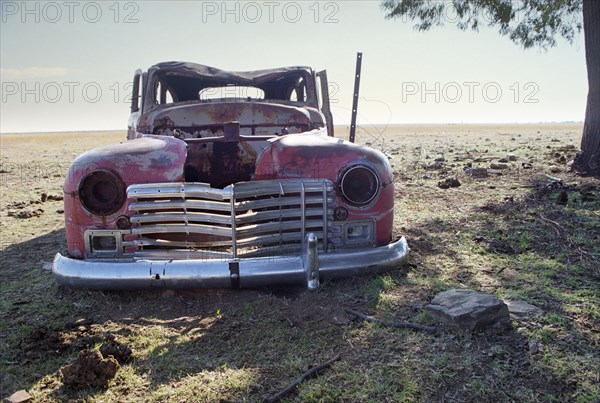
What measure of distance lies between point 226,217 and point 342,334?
974 mm

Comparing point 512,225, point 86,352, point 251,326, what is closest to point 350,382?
point 251,326

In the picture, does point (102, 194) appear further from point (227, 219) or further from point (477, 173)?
point (477, 173)

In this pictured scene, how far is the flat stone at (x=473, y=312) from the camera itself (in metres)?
2.45

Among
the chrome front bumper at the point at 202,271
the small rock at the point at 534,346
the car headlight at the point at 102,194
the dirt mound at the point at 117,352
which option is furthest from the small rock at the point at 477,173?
the dirt mound at the point at 117,352

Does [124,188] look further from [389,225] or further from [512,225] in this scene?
[512,225]

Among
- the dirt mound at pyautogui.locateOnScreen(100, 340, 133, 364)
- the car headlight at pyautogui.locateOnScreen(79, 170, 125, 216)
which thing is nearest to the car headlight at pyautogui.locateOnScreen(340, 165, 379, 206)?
the car headlight at pyautogui.locateOnScreen(79, 170, 125, 216)

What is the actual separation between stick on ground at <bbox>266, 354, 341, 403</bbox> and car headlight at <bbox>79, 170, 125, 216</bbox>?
5.21 feet

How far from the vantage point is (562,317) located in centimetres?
259

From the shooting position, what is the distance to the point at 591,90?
828 centimetres

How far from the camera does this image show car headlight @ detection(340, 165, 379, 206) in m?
3.18

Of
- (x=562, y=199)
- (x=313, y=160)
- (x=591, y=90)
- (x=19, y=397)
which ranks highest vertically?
(x=591, y=90)

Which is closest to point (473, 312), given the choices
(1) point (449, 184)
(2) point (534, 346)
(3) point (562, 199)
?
(2) point (534, 346)

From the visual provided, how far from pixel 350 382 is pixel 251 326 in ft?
2.37

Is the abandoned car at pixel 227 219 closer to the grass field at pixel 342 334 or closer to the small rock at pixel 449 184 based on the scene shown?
the grass field at pixel 342 334
